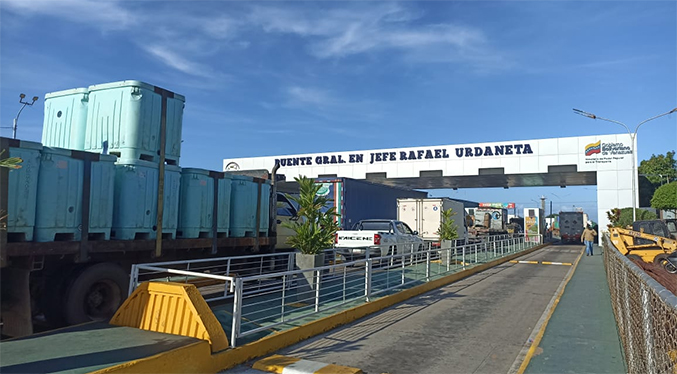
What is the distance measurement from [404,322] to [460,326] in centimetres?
97

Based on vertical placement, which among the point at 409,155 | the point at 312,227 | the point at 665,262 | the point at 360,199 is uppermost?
the point at 409,155

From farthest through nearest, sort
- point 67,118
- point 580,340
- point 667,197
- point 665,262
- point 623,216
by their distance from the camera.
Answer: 1. point 667,197
2. point 623,216
3. point 665,262
4. point 67,118
5. point 580,340

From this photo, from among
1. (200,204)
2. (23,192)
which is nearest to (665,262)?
(200,204)

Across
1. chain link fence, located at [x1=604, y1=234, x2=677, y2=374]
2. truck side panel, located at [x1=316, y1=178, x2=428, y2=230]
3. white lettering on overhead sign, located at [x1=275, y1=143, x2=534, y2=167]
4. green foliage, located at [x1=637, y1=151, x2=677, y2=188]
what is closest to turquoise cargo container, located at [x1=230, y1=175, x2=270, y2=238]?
chain link fence, located at [x1=604, y1=234, x2=677, y2=374]

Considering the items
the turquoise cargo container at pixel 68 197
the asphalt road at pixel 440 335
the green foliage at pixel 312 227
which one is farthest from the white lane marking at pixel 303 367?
the turquoise cargo container at pixel 68 197

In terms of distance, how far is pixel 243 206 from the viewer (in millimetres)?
10258

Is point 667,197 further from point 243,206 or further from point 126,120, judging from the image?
point 126,120

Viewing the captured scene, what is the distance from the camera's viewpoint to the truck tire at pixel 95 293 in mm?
6855

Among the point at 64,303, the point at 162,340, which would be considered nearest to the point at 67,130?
the point at 64,303

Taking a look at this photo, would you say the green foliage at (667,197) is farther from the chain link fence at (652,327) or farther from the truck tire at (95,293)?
the truck tire at (95,293)

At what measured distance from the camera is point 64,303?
6801mm

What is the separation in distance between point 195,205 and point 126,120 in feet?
6.62

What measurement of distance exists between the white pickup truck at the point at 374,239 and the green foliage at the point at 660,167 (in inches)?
1931

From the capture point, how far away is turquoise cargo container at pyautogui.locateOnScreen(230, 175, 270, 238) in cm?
1007
